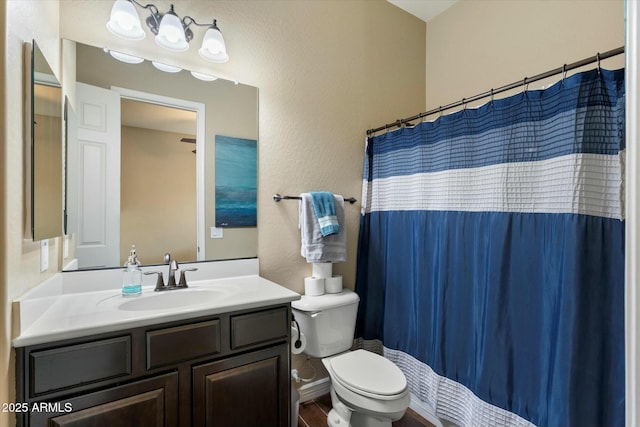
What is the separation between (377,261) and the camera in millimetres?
2150

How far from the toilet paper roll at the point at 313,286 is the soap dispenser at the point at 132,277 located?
35.9 inches

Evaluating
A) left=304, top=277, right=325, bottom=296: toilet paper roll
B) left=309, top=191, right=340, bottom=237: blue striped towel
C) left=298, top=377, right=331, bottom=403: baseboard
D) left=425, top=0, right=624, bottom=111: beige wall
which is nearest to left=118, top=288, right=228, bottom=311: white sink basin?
left=304, top=277, right=325, bottom=296: toilet paper roll

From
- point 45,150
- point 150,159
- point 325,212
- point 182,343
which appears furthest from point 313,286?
point 45,150

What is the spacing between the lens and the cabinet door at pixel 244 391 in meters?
1.17

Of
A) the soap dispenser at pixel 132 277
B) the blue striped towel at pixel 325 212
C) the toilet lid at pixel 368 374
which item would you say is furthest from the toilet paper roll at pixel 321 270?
the soap dispenser at pixel 132 277

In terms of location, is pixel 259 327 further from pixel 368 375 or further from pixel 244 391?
pixel 368 375

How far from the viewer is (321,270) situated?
6.39ft

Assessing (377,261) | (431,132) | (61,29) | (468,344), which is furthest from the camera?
(377,261)

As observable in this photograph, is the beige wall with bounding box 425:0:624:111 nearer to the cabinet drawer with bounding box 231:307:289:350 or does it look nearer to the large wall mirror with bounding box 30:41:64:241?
the cabinet drawer with bounding box 231:307:289:350

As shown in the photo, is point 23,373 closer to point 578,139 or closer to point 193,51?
point 193,51

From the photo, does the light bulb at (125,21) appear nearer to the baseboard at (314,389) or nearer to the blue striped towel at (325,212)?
the blue striped towel at (325,212)

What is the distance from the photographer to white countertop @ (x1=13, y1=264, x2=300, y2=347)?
0.93 meters

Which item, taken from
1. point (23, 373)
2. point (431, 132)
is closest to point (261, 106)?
point (431, 132)

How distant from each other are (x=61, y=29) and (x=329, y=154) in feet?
4.89
